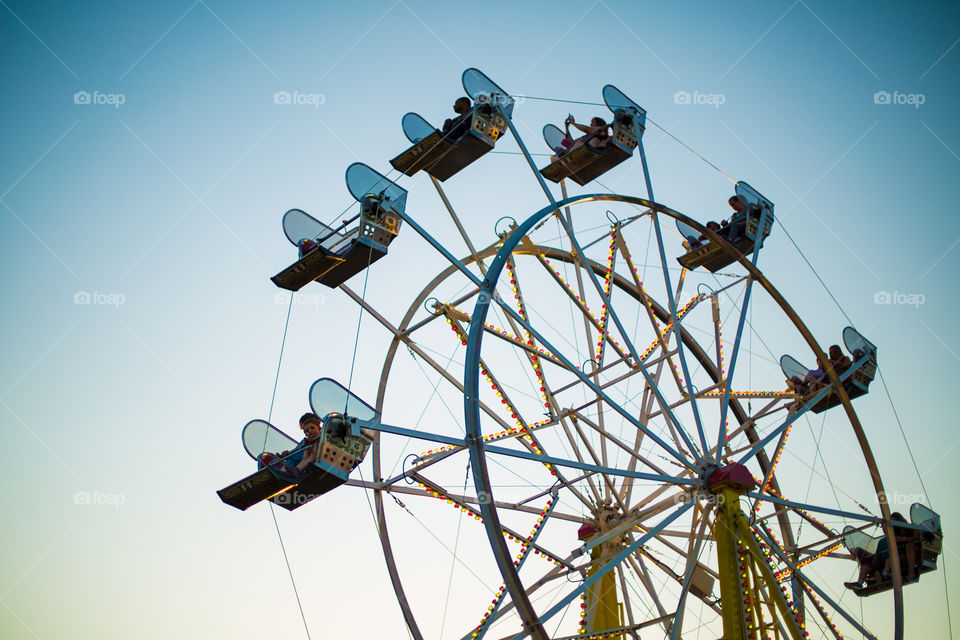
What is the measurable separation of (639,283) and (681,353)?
1.95m

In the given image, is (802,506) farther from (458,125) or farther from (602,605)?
(458,125)

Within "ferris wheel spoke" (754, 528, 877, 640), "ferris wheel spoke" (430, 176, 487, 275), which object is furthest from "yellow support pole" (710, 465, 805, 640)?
"ferris wheel spoke" (430, 176, 487, 275)

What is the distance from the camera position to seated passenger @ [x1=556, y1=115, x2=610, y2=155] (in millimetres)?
12703

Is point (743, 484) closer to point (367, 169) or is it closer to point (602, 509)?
point (602, 509)

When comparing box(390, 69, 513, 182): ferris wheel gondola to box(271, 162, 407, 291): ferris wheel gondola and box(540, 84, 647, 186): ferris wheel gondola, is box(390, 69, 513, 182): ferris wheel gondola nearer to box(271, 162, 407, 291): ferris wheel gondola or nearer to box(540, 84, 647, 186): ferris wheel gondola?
box(271, 162, 407, 291): ferris wheel gondola

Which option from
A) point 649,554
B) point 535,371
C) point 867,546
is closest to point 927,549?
point 867,546

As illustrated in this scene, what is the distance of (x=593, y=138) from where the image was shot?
12703mm

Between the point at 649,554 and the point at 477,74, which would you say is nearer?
the point at 477,74

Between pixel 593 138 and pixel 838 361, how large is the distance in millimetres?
5190

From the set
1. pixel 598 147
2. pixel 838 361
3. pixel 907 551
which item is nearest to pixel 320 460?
pixel 598 147

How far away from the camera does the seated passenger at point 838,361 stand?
13406 mm

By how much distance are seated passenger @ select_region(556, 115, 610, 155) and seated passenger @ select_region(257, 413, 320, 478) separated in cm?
581

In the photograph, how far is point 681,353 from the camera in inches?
433

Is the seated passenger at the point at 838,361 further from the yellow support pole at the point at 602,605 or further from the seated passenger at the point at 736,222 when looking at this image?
the yellow support pole at the point at 602,605
